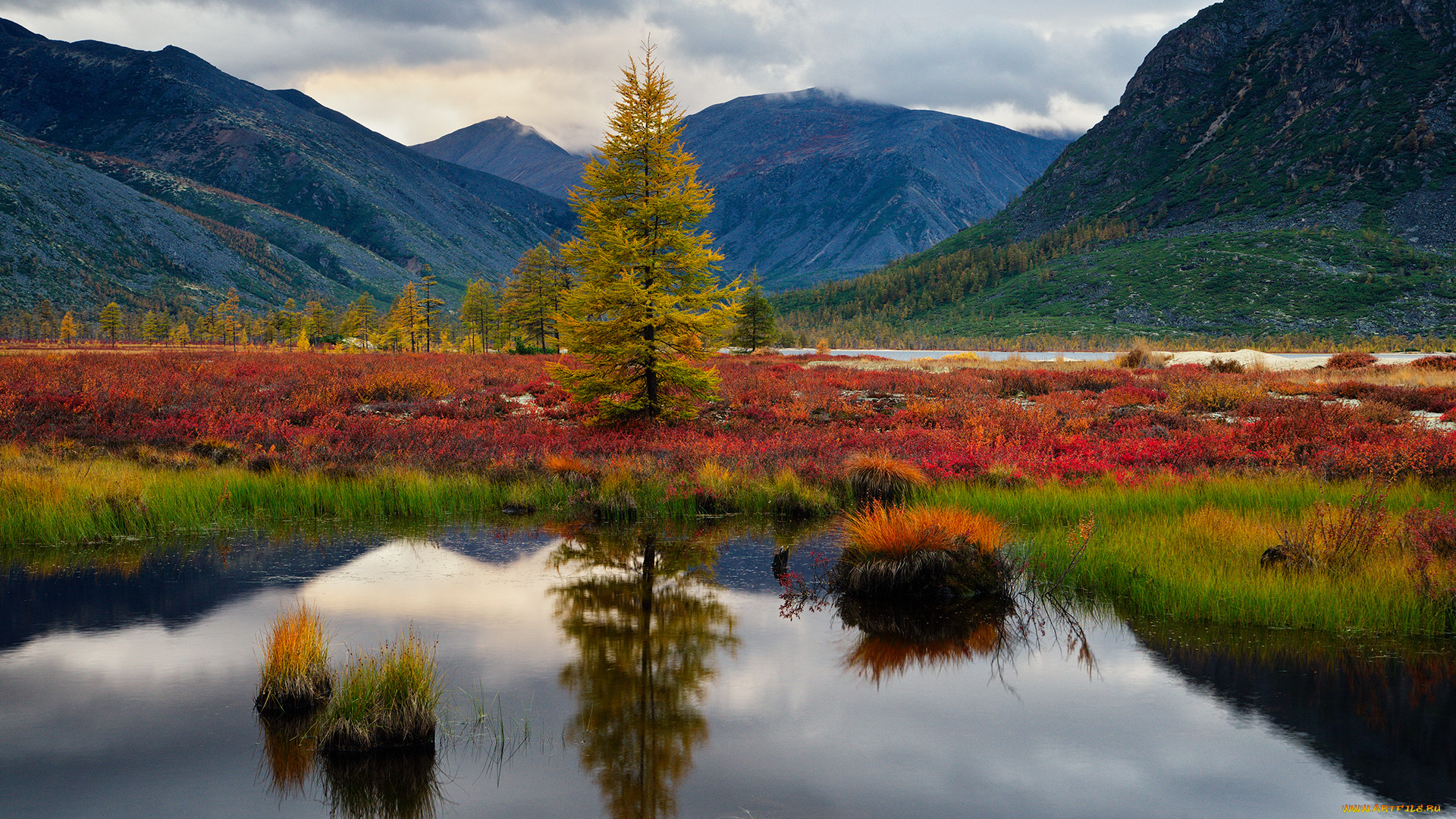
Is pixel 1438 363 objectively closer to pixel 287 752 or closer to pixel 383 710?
pixel 383 710

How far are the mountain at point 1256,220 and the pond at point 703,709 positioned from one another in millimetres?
108708

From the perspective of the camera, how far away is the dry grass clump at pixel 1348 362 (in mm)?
33719

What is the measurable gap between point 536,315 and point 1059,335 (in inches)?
2946

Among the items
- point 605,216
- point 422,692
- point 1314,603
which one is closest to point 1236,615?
point 1314,603

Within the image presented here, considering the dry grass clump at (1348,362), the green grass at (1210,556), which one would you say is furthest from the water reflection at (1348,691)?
the dry grass clump at (1348,362)

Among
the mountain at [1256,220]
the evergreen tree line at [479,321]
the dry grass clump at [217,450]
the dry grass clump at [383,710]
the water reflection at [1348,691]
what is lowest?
the water reflection at [1348,691]

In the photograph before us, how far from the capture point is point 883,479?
1360 centimetres

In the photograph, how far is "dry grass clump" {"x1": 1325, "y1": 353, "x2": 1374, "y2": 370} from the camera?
3372cm

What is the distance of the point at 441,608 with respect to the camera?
8406mm

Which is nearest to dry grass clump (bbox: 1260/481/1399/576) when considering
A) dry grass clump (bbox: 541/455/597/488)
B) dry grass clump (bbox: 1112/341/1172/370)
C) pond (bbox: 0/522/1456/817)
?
pond (bbox: 0/522/1456/817)

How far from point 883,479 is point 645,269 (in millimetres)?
8945

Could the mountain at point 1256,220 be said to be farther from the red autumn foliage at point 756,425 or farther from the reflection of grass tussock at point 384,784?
the reflection of grass tussock at point 384,784

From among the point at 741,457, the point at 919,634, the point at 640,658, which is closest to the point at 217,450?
the point at 741,457

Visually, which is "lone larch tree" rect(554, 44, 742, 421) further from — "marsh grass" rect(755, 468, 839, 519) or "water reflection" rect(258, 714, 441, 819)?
"water reflection" rect(258, 714, 441, 819)
